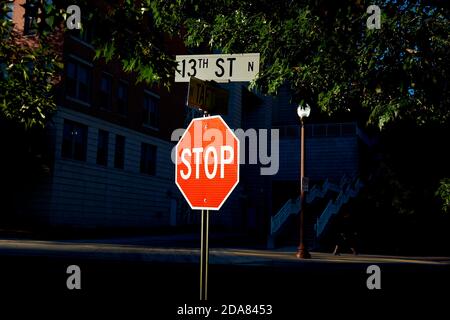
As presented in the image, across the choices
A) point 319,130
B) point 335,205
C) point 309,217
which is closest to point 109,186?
point 309,217

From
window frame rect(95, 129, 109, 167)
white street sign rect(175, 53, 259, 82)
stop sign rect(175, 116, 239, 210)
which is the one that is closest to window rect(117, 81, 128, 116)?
window frame rect(95, 129, 109, 167)

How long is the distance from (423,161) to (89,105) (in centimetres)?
1752

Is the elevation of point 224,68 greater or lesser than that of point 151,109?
lesser

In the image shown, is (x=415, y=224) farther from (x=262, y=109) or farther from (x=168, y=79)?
(x=262, y=109)

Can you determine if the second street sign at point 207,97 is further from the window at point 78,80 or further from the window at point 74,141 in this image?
the window at point 78,80

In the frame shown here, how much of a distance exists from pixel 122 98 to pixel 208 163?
28.5m

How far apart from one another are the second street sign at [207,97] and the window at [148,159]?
3009 cm

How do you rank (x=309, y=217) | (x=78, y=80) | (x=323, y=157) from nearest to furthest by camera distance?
(x=78, y=80) < (x=309, y=217) < (x=323, y=157)

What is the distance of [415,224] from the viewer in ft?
73.1

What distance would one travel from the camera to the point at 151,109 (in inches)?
1437

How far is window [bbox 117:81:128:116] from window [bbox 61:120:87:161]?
373 cm

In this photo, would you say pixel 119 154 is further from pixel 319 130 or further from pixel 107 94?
pixel 319 130

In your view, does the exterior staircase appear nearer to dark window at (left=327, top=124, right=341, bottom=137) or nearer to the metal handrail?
the metal handrail
